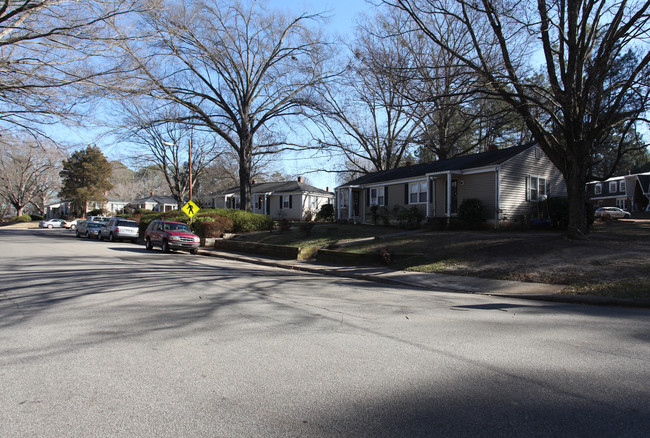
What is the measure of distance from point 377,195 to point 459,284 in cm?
1940

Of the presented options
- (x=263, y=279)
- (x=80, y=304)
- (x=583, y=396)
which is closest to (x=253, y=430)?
(x=583, y=396)

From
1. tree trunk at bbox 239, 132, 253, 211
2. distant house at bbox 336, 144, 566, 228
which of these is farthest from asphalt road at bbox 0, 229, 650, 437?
tree trunk at bbox 239, 132, 253, 211

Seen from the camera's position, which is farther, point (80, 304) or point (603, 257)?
point (603, 257)

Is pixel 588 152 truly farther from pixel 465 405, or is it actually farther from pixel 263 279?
pixel 465 405

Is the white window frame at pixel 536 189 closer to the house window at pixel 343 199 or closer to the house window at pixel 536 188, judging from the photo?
the house window at pixel 536 188

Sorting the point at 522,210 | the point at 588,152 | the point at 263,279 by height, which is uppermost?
the point at 588,152

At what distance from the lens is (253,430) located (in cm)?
305

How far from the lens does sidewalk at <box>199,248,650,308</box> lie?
29.6ft

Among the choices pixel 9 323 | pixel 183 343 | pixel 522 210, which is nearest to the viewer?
pixel 183 343

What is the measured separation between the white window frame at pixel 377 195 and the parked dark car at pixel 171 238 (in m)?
14.1

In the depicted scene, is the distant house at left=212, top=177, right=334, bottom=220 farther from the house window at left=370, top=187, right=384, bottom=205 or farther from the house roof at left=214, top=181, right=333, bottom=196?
the house window at left=370, top=187, right=384, bottom=205

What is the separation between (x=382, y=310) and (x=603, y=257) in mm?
8752

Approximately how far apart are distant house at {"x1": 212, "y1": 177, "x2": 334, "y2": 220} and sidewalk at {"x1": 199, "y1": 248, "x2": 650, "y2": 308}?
24.7 meters

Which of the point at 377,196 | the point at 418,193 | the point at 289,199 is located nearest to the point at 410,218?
the point at 418,193
